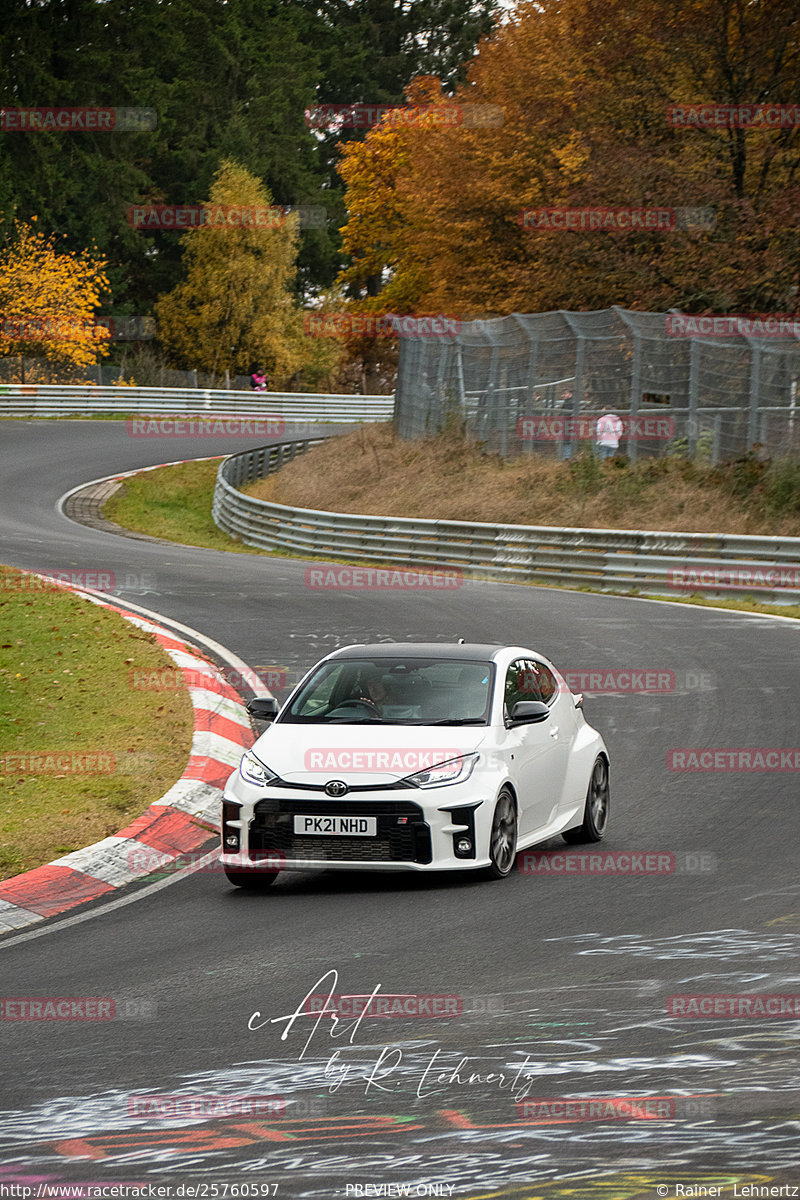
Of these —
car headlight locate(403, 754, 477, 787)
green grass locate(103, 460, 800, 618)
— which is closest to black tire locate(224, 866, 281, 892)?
car headlight locate(403, 754, 477, 787)

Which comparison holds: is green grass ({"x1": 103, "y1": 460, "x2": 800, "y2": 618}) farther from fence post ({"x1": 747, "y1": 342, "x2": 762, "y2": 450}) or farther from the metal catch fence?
fence post ({"x1": 747, "y1": 342, "x2": 762, "y2": 450})

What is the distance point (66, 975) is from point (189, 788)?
4559mm

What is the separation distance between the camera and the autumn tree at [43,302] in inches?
2822

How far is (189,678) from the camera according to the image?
16391 millimetres

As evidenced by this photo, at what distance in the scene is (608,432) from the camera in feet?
107

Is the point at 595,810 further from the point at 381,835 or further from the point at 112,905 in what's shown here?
the point at 112,905

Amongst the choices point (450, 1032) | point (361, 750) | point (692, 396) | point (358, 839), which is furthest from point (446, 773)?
point (692, 396)

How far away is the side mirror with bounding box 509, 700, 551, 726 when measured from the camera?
Result: 10.0 m

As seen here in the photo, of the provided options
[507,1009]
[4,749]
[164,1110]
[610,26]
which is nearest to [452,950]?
[507,1009]

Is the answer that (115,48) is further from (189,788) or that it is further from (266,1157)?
(266,1157)

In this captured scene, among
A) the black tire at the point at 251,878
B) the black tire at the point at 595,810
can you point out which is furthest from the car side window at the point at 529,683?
the black tire at the point at 251,878

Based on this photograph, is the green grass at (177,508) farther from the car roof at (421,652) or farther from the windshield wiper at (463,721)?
the windshield wiper at (463,721)

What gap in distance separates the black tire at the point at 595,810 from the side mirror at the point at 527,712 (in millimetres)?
990
